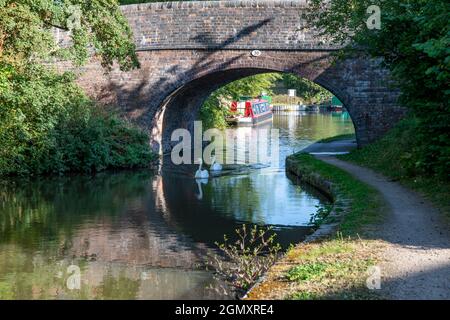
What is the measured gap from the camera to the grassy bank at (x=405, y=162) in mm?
13029

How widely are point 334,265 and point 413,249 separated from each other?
142 cm

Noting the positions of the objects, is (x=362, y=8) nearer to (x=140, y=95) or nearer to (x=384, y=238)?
(x=384, y=238)

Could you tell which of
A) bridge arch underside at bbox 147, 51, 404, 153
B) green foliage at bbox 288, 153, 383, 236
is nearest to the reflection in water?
green foliage at bbox 288, 153, 383, 236

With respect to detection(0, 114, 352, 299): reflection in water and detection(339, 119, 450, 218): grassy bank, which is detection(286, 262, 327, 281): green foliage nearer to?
detection(0, 114, 352, 299): reflection in water

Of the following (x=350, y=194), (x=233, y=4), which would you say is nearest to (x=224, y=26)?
(x=233, y=4)

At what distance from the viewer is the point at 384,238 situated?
30.8 feet

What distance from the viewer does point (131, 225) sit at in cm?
1355

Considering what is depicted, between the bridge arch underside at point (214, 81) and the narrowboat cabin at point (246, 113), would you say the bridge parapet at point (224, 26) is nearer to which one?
the bridge arch underside at point (214, 81)

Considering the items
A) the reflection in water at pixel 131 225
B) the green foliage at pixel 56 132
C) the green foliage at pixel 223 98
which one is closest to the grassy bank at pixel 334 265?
the reflection in water at pixel 131 225

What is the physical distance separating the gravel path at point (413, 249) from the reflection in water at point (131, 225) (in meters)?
2.04

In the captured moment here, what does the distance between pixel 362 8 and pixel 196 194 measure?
20.7 ft

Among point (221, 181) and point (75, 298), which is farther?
point (221, 181)
